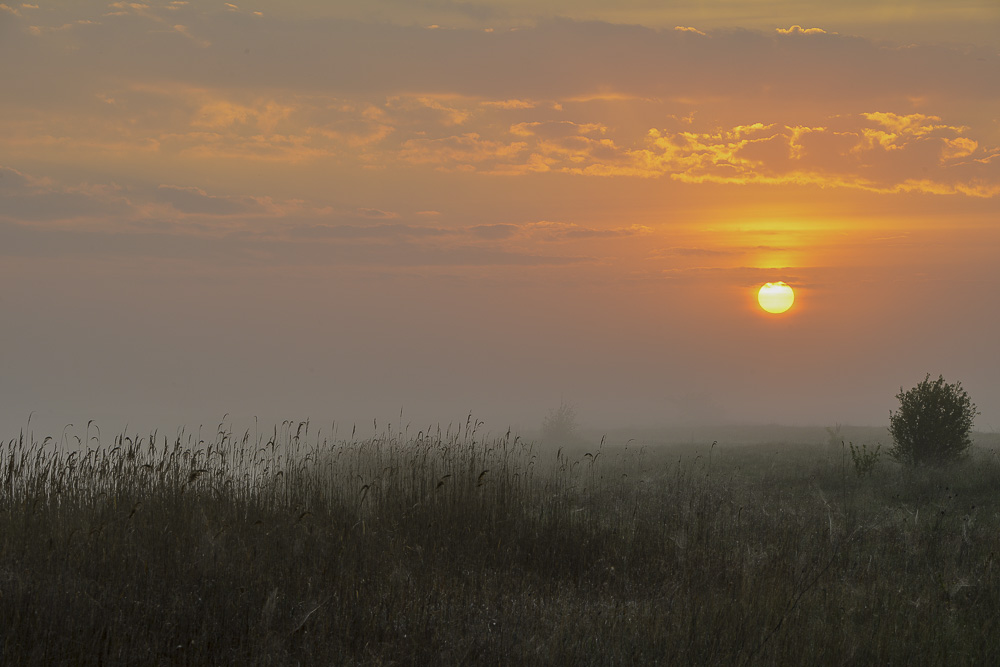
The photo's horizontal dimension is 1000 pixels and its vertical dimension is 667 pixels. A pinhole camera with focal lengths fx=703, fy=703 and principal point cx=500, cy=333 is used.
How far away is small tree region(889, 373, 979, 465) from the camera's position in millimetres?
16281

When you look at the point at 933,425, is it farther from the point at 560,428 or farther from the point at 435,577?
the point at 560,428

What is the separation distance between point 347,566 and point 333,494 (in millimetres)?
2449

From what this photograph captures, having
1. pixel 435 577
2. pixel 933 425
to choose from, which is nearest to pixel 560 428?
pixel 933 425

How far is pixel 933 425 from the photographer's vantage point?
16312mm

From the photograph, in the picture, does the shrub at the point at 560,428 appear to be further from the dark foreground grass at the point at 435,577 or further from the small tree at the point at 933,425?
the dark foreground grass at the point at 435,577

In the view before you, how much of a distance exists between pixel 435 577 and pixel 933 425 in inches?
572

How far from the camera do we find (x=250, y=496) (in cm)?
850

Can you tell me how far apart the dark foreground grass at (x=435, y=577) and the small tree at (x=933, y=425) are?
6.29 m

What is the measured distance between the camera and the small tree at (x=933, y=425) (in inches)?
641

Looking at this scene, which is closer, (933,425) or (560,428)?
(933,425)

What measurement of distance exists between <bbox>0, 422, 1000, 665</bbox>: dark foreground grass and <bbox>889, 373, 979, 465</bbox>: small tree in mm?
6294

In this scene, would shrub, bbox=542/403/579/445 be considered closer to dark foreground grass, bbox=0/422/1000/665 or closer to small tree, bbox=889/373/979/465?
small tree, bbox=889/373/979/465

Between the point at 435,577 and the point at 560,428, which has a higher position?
the point at 435,577

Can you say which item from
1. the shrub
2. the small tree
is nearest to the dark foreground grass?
the small tree
